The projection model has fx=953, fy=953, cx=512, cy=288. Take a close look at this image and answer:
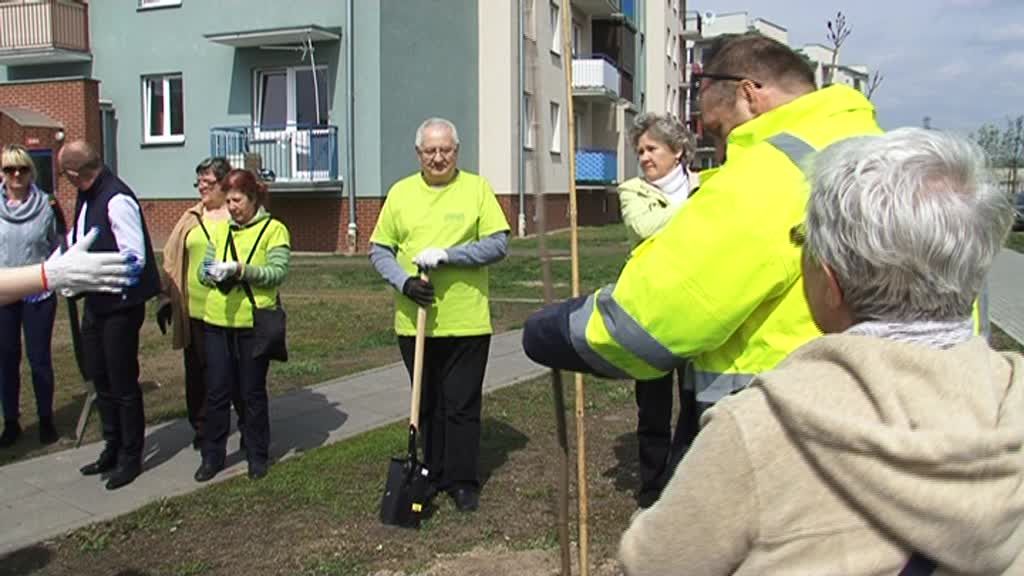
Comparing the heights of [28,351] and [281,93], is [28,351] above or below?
below

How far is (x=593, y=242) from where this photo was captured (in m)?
24.2

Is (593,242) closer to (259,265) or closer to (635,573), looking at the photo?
(259,265)

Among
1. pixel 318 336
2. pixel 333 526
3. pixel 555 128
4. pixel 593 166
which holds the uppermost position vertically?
pixel 555 128

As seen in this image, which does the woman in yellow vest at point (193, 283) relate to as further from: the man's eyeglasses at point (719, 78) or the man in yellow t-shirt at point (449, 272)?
the man's eyeglasses at point (719, 78)

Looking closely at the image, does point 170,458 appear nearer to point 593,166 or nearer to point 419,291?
Answer: point 419,291

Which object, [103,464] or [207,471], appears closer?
[207,471]

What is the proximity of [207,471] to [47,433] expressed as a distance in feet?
5.22

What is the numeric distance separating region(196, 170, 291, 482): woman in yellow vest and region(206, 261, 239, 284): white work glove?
0.04 meters

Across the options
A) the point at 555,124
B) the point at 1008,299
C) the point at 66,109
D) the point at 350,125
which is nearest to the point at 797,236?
the point at 1008,299

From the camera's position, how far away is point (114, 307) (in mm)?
5172

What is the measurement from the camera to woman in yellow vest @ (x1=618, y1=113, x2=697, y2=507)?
458cm


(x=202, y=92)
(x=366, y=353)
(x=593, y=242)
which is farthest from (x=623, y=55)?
(x=366, y=353)

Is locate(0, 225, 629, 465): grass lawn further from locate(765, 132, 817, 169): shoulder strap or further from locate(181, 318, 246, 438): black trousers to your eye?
locate(765, 132, 817, 169): shoulder strap

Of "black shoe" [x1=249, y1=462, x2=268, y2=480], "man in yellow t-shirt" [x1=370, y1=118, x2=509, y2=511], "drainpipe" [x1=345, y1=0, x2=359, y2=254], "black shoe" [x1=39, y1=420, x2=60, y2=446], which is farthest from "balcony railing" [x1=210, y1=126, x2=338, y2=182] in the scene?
"man in yellow t-shirt" [x1=370, y1=118, x2=509, y2=511]
